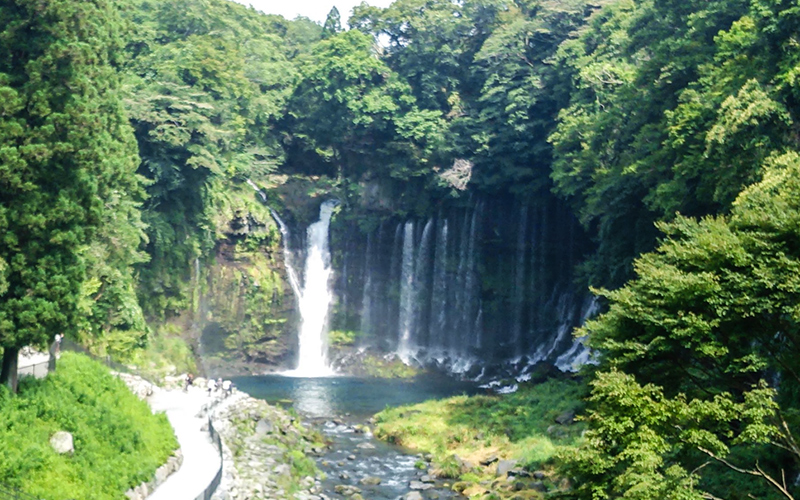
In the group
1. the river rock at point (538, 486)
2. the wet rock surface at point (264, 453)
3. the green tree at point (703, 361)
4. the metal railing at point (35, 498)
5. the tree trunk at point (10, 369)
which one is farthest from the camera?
the river rock at point (538, 486)

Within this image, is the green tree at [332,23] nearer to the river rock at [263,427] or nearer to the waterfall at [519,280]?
the waterfall at [519,280]

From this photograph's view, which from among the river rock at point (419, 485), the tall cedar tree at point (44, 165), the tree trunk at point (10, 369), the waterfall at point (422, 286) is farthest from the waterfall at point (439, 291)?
the tree trunk at point (10, 369)

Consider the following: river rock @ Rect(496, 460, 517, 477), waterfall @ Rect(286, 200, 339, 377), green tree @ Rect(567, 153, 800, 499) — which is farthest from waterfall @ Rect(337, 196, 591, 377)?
green tree @ Rect(567, 153, 800, 499)

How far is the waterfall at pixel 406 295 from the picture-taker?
53.3m

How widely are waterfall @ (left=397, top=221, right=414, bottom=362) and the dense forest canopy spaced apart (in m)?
2.24

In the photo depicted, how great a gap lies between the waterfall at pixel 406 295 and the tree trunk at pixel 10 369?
115 feet

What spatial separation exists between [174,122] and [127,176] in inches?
762

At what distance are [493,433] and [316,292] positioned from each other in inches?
959

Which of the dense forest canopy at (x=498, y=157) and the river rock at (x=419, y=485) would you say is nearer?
the dense forest canopy at (x=498, y=157)

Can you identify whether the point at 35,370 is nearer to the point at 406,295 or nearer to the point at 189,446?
the point at 189,446

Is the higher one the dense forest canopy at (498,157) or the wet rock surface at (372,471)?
the dense forest canopy at (498,157)

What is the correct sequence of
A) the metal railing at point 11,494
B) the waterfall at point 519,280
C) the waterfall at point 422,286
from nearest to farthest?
the metal railing at point 11,494, the waterfall at point 519,280, the waterfall at point 422,286

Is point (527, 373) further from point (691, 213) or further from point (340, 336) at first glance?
point (691, 213)

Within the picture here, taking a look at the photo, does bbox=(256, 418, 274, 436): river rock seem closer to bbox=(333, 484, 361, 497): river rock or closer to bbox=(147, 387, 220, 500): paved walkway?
bbox=(147, 387, 220, 500): paved walkway
